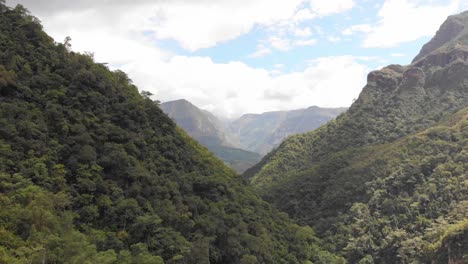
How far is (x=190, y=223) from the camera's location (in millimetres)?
44000

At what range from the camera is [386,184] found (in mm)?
85312

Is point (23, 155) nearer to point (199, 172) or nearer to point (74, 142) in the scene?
point (74, 142)

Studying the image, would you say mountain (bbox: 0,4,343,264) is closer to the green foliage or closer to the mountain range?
the mountain range

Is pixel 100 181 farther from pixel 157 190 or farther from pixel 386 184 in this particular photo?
pixel 386 184

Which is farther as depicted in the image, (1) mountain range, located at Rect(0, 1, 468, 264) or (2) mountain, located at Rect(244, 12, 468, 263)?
(2) mountain, located at Rect(244, 12, 468, 263)

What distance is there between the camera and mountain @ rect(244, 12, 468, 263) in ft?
234

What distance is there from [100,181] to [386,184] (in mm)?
62951

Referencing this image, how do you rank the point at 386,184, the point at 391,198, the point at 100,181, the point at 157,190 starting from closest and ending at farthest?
the point at 100,181 < the point at 157,190 < the point at 391,198 < the point at 386,184

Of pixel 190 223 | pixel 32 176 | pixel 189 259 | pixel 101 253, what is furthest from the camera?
pixel 190 223

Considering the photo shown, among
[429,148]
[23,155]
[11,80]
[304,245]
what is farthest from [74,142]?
[429,148]

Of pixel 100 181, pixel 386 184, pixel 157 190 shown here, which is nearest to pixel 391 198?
pixel 386 184

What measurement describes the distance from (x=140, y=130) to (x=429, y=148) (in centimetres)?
6618

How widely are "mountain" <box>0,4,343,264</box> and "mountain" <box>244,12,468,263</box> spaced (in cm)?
1645

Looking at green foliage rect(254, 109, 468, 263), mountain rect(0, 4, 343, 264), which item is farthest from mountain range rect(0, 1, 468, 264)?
green foliage rect(254, 109, 468, 263)
